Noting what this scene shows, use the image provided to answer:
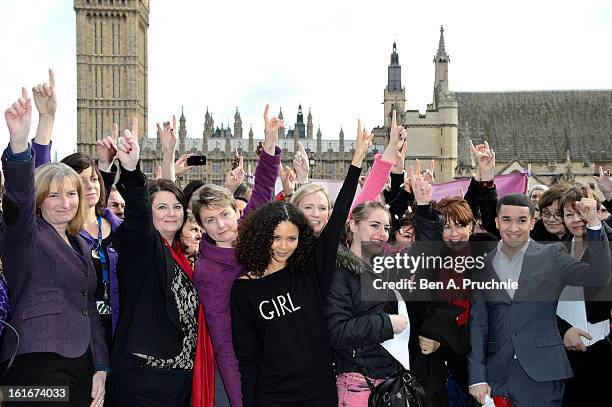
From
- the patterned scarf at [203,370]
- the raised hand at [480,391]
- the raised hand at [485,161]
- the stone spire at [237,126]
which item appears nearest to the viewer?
the patterned scarf at [203,370]

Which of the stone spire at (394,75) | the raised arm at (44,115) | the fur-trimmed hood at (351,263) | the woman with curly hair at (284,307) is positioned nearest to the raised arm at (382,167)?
the fur-trimmed hood at (351,263)

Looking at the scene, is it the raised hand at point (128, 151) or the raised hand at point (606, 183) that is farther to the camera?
the raised hand at point (606, 183)

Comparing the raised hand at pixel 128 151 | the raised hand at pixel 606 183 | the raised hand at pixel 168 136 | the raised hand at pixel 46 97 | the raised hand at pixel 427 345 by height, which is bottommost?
the raised hand at pixel 427 345

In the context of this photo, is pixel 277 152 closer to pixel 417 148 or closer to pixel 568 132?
pixel 417 148

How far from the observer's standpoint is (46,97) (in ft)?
11.3

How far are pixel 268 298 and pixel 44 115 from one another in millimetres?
1431

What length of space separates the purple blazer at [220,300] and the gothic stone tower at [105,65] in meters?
46.7

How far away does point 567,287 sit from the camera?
3881 millimetres

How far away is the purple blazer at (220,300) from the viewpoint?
3250mm

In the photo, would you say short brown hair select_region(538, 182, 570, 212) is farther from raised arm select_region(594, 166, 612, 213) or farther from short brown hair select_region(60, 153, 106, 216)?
short brown hair select_region(60, 153, 106, 216)

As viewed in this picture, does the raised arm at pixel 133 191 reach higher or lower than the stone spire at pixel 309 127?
lower

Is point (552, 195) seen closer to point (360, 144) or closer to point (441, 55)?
point (360, 144)

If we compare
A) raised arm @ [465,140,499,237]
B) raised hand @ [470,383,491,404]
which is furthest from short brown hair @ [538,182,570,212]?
raised hand @ [470,383,491,404]

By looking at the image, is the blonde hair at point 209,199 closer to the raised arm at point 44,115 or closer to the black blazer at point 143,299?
the black blazer at point 143,299
